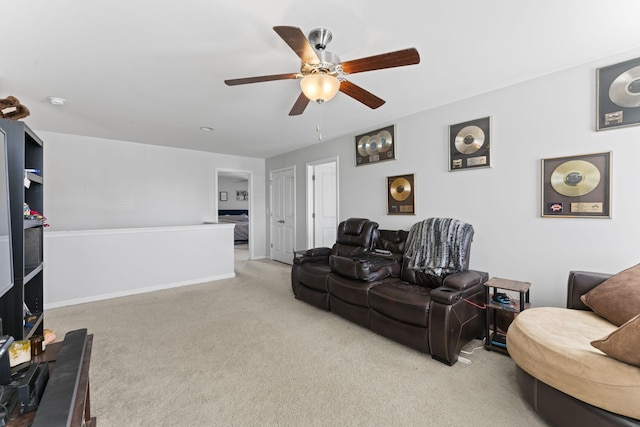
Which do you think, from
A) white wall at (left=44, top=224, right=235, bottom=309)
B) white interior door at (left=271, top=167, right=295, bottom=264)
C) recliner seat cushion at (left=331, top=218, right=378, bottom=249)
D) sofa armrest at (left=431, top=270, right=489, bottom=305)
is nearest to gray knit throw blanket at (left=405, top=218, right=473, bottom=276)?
sofa armrest at (left=431, top=270, right=489, bottom=305)

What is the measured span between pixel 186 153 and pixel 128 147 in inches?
36.7

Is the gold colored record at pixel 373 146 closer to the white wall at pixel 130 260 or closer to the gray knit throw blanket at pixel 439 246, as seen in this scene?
the gray knit throw blanket at pixel 439 246

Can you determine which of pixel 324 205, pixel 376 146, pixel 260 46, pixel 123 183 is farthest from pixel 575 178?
pixel 123 183

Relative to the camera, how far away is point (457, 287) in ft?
7.52

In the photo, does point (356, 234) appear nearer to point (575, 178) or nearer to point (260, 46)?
point (575, 178)

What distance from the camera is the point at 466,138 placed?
2979 millimetres

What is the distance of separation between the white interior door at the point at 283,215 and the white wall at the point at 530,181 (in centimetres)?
271

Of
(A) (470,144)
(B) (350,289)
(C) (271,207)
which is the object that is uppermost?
(A) (470,144)

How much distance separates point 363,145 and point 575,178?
241cm

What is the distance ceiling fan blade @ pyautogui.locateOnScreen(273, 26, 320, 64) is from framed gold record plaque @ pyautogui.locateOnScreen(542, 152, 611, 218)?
2258mm

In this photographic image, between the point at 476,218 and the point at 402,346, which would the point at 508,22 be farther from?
the point at 402,346

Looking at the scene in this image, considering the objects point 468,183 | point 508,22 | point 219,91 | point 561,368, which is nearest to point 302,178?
point 219,91

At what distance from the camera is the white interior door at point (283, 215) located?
571 centimetres

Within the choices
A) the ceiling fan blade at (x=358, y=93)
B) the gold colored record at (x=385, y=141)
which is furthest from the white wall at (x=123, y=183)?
the ceiling fan blade at (x=358, y=93)
